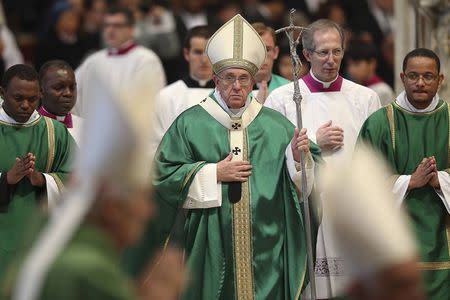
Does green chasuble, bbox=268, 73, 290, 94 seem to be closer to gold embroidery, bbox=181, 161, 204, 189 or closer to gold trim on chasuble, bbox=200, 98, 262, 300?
gold trim on chasuble, bbox=200, 98, 262, 300

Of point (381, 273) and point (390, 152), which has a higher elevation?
point (390, 152)

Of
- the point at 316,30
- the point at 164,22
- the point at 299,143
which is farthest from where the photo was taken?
the point at 164,22

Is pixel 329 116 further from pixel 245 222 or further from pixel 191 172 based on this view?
pixel 191 172

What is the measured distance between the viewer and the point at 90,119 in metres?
4.78

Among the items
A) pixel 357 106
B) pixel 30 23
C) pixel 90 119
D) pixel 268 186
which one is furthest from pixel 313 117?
pixel 30 23

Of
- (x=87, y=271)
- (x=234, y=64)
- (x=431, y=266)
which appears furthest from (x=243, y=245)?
(x=87, y=271)

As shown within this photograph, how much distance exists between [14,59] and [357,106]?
17.4 feet

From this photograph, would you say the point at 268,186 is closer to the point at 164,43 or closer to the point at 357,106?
the point at 357,106

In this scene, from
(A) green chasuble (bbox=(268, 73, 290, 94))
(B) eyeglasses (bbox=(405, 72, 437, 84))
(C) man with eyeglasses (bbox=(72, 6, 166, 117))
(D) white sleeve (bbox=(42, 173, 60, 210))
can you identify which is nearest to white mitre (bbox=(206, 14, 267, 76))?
(B) eyeglasses (bbox=(405, 72, 437, 84))

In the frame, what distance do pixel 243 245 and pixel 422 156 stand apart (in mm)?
1169

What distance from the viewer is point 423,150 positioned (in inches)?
345

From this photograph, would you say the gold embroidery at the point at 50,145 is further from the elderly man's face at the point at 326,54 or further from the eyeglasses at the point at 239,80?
the elderly man's face at the point at 326,54

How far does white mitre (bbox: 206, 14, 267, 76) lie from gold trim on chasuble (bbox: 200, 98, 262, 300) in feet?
1.03

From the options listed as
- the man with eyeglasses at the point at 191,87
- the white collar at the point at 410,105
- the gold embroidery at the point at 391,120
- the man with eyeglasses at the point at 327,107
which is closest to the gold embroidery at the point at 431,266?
the man with eyeglasses at the point at 327,107
